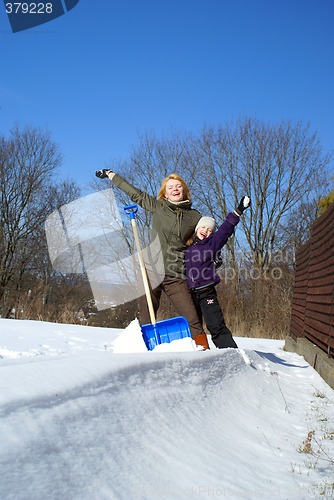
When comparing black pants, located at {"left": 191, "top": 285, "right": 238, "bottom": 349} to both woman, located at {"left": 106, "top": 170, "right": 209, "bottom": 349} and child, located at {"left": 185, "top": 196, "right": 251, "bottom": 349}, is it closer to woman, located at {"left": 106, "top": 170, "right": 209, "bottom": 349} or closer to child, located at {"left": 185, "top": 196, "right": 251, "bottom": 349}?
child, located at {"left": 185, "top": 196, "right": 251, "bottom": 349}

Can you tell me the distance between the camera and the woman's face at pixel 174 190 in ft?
15.0

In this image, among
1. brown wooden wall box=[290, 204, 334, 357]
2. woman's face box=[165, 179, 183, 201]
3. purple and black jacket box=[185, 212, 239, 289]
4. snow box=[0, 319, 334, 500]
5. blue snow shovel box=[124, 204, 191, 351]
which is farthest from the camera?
brown wooden wall box=[290, 204, 334, 357]

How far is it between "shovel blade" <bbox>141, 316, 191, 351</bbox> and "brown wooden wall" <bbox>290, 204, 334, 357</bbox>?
1.54 metres

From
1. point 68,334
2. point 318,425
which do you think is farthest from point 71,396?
point 68,334

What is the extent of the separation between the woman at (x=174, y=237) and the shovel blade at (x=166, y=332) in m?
0.24

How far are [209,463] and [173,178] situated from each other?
3.12m

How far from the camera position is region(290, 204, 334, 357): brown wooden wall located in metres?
5.00

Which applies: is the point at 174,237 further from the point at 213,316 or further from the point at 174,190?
the point at 213,316

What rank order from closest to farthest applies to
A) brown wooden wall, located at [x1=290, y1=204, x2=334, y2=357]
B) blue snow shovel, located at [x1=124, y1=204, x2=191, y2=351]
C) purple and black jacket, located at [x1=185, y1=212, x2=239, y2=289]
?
1. blue snow shovel, located at [x1=124, y1=204, x2=191, y2=351]
2. purple and black jacket, located at [x1=185, y1=212, x2=239, y2=289]
3. brown wooden wall, located at [x1=290, y1=204, x2=334, y2=357]

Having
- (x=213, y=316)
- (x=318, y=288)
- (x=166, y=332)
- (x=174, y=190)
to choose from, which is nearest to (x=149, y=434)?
(x=166, y=332)

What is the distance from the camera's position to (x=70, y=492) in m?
1.35

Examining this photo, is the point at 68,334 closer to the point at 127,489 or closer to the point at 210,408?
the point at 210,408

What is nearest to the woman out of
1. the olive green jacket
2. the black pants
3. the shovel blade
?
the olive green jacket

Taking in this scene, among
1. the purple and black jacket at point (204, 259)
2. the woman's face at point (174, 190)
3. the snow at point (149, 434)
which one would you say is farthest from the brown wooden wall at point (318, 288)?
the snow at point (149, 434)
